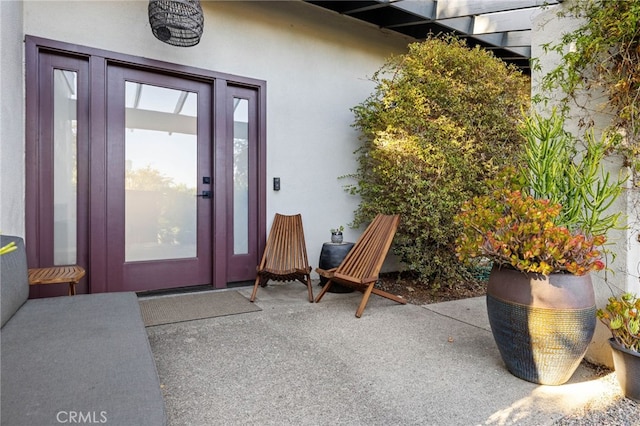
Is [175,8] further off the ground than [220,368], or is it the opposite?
[175,8]

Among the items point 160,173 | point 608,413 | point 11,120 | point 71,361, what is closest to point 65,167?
point 11,120

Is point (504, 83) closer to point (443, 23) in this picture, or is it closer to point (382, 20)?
point (443, 23)

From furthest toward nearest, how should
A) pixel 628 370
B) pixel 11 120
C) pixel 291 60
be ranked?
pixel 291 60 → pixel 11 120 → pixel 628 370

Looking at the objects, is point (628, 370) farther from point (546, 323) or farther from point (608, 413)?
point (546, 323)

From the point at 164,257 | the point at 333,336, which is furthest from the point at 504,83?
the point at 164,257

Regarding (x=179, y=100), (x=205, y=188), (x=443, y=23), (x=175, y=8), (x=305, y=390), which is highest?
(x=443, y=23)

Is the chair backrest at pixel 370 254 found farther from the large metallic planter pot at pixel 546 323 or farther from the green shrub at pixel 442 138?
the large metallic planter pot at pixel 546 323

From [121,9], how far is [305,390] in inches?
138

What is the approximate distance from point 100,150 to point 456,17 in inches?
158

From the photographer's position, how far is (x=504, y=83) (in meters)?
3.79

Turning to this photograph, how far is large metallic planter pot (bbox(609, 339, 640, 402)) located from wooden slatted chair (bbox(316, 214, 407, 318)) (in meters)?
1.57

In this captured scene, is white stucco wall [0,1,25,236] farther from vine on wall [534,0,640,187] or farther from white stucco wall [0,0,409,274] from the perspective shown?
vine on wall [534,0,640,187]

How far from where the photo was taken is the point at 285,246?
372cm

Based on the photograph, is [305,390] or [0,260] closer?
[0,260]
